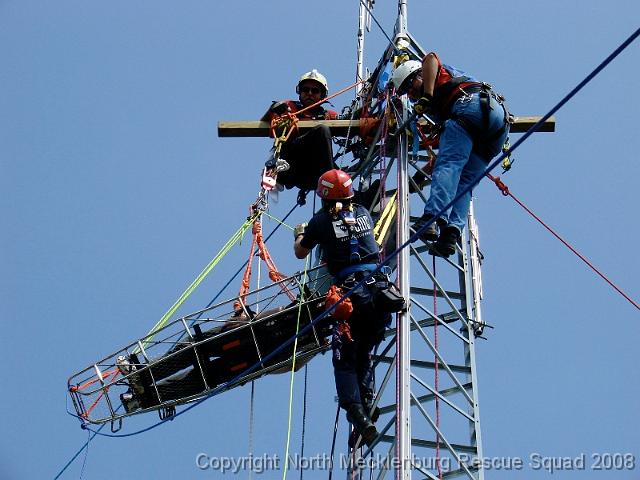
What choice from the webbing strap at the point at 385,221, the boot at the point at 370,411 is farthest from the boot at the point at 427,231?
the boot at the point at 370,411

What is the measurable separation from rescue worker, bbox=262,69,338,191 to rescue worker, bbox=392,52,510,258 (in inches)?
60.8

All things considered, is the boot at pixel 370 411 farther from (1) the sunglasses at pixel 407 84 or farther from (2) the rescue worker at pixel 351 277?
(1) the sunglasses at pixel 407 84

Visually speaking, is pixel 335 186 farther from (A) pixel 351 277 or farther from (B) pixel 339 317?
(B) pixel 339 317

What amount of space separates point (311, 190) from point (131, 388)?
12.6 feet

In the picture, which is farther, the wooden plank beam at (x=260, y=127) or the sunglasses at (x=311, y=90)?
the sunglasses at (x=311, y=90)

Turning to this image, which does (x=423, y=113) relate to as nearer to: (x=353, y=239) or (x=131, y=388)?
(x=353, y=239)

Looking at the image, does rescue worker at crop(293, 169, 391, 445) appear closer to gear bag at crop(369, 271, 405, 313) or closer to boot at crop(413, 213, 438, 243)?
gear bag at crop(369, 271, 405, 313)

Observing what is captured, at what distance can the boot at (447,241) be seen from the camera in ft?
45.1

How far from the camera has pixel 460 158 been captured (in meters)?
14.1

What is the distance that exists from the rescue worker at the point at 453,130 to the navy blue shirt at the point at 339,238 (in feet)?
1.98

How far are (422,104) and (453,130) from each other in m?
0.45

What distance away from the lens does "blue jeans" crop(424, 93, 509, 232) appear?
1370 centimetres

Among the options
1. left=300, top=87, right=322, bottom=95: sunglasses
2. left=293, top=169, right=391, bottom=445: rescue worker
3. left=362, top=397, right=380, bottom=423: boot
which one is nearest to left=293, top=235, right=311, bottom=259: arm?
left=293, top=169, right=391, bottom=445: rescue worker

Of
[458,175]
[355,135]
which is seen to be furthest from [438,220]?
[355,135]
